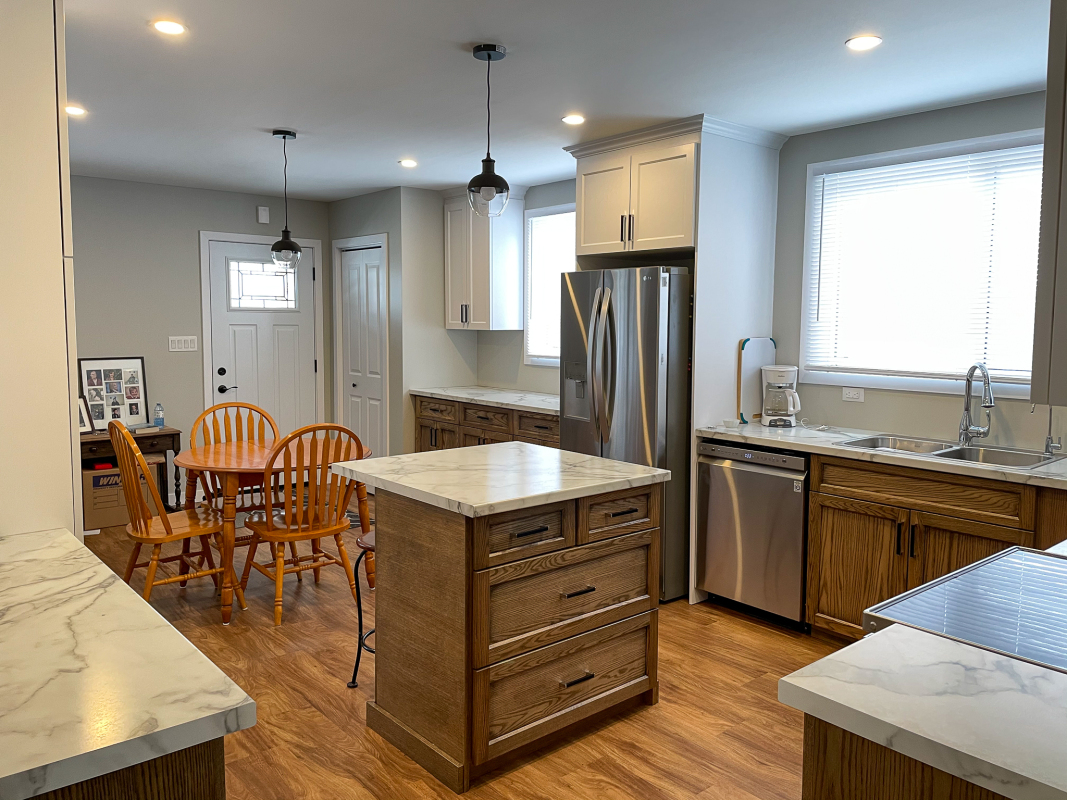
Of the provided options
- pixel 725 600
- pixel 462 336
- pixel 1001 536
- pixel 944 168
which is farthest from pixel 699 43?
pixel 462 336

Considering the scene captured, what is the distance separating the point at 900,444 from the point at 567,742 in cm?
213

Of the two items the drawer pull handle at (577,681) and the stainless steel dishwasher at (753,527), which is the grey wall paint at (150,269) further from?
the drawer pull handle at (577,681)

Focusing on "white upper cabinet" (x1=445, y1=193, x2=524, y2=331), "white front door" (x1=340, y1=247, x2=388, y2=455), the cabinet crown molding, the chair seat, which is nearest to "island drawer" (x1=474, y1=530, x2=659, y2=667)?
the chair seat

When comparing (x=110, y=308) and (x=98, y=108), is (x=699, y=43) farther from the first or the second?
(x=110, y=308)

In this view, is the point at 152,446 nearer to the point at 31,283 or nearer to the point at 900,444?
the point at 31,283

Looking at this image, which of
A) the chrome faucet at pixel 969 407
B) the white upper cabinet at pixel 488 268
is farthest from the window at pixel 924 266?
the white upper cabinet at pixel 488 268

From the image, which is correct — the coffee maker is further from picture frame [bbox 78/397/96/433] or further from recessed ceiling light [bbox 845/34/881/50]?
picture frame [bbox 78/397/96/433]

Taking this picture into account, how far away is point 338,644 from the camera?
11.4 feet

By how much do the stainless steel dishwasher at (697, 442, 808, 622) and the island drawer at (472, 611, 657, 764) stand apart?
1.07m

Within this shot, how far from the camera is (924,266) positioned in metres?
3.65

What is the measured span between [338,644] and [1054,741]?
9.86 ft

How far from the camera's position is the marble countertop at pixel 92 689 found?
0.92m

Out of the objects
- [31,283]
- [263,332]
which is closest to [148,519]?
[31,283]

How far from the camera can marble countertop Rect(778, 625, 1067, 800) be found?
91cm
